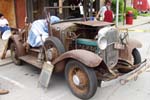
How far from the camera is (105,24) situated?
212 inches

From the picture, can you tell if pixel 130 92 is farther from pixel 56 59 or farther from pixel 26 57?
pixel 26 57

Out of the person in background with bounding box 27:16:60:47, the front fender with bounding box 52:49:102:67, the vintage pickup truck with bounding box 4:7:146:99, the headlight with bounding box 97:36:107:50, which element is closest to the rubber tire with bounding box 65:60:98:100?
the vintage pickup truck with bounding box 4:7:146:99

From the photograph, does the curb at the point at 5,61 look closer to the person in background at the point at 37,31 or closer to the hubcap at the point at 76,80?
the person in background at the point at 37,31

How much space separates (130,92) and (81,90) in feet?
3.47

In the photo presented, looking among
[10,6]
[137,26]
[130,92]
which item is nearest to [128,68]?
[130,92]

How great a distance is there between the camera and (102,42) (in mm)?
4793

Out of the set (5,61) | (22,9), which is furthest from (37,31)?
(22,9)

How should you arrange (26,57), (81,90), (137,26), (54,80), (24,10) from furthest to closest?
1. (137,26)
2. (24,10)
3. (26,57)
4. (54,80)
5. (81,90)

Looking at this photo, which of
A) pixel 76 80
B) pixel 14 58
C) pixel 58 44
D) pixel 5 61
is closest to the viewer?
pixel 76 80

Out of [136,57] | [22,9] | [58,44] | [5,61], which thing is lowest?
[5,61]

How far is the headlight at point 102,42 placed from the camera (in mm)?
4758

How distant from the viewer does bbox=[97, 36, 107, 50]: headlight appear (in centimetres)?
476

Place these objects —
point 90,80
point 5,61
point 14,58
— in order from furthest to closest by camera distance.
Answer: point 5,61 → point 14,58 → point 90,80

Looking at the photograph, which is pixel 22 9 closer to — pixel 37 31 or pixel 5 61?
pixel 5 61
